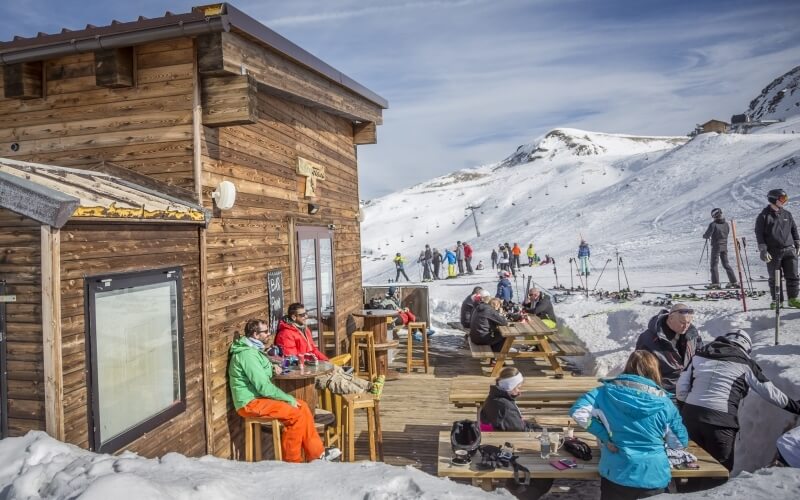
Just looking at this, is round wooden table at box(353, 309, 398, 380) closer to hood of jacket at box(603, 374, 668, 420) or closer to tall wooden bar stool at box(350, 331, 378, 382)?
tall wooden bar stool at box(350, 331, 378, 382)

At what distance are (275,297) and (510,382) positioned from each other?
3.32 m

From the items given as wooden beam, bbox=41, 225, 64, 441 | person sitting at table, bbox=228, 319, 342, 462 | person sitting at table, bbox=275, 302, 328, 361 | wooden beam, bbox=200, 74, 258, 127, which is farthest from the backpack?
wooden beam, bbox=200, 74, 258, 127

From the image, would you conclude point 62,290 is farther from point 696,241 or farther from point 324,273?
point 696,241

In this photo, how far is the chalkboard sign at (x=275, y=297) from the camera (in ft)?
22.2

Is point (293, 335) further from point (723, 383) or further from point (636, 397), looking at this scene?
point (723, 383)

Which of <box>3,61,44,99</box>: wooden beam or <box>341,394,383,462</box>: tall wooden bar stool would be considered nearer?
<box>3,61,44,99</box>: wooden beam

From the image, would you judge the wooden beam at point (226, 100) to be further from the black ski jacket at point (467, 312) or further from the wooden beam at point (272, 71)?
the black ski jacket at point (467, 312)

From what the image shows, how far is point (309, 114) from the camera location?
27.3ft

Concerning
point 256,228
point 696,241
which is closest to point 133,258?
point 256,228

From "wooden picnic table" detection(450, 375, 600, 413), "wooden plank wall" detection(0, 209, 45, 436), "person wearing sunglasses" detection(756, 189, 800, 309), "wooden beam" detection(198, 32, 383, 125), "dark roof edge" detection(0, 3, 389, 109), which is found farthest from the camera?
"person wearing sunglasses" detection(756, 189, 800, 309)

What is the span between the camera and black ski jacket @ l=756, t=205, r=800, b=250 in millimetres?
8578

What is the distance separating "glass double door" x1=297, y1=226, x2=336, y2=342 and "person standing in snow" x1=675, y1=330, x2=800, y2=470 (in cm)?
510

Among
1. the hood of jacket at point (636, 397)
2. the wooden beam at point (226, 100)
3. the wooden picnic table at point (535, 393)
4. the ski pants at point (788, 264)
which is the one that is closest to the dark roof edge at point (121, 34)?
the wooden beam at point (226, 100)

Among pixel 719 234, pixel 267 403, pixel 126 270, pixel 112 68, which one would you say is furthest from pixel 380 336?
pixel 719 234
